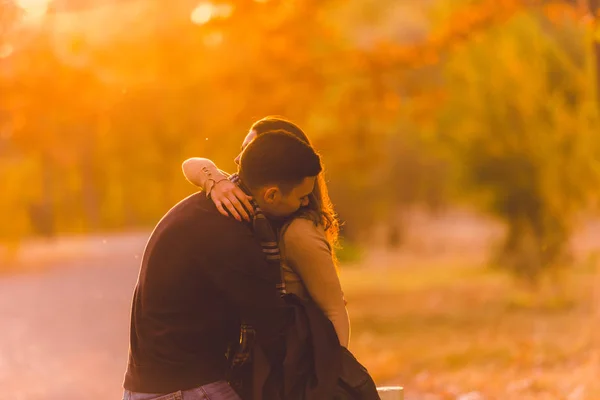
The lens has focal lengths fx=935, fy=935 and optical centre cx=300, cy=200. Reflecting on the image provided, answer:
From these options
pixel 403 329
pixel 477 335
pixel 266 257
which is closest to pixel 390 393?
pixel 266 257

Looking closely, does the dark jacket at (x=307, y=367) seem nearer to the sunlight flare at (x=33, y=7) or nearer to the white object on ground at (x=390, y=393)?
the white object on ground at (x=390, y=393)

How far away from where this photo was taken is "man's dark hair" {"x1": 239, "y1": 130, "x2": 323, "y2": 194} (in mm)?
2629

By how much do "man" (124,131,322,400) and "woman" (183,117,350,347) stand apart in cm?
5

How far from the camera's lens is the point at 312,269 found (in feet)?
8.96

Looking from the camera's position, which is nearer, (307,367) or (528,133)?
(307,367)

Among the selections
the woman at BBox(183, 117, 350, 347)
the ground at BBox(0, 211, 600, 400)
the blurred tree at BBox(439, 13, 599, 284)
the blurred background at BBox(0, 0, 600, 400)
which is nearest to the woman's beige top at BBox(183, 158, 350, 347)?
the woman at BBox(183, 117, 350, 347)

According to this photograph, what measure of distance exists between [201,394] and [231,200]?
0.57 metres

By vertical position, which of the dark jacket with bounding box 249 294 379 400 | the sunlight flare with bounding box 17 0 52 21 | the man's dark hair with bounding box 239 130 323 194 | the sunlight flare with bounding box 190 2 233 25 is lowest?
the dark jacket with bounding box 249 294 379 400

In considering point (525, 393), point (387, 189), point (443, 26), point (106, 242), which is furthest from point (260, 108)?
point (106, 242)

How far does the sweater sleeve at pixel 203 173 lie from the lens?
9.24 feet

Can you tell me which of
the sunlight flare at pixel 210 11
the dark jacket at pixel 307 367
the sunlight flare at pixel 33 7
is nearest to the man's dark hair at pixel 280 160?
the dark jacket at pixel 307 367

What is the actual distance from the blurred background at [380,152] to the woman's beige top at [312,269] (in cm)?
423

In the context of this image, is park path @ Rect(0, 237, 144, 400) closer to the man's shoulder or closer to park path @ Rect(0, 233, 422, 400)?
park path @ Rect(0, 233, 422, 400)

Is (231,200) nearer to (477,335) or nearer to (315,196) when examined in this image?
(315,196)
